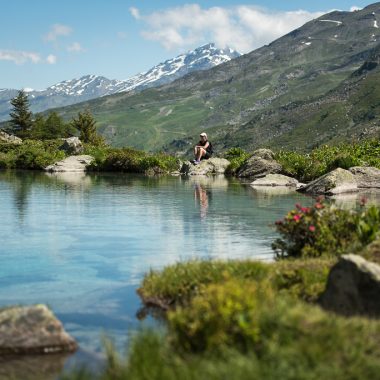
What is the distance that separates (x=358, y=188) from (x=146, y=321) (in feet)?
95.1

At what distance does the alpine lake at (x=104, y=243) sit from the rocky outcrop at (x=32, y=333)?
10.3 inches

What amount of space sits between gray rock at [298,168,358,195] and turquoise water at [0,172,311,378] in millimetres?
1776

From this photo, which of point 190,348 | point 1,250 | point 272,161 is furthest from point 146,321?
point 272,161

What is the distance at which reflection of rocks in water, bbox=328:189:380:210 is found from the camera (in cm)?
2674

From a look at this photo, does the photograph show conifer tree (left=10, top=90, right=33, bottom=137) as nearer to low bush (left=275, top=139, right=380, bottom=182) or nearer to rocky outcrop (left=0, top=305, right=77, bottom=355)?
low bush (left=275, top=139, right=380, bottom=182)

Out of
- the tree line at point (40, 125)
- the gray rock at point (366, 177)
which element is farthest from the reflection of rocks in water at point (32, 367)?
the tree line at point (40, 125)

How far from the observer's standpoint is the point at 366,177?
38.2m

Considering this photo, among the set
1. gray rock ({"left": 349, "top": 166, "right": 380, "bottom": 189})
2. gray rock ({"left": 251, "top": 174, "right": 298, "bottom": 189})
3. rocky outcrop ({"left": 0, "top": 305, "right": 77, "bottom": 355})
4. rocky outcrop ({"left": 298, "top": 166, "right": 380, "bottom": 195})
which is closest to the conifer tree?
gray rock ({"left": 251, "top": 174, "right": 298, "bottom": 189})

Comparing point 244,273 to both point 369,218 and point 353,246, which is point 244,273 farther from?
point 369,218

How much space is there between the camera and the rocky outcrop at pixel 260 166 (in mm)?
47562

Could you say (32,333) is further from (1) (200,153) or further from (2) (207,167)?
(2) (207,167)

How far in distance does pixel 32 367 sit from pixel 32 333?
30.7 inches

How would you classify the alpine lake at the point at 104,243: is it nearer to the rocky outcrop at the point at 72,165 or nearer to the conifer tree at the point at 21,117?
the rocky outcrop at the point at 72,165

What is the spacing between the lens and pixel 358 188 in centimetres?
3688
